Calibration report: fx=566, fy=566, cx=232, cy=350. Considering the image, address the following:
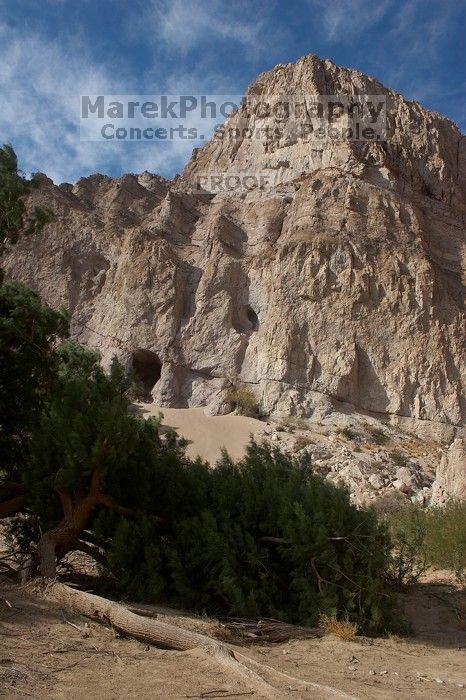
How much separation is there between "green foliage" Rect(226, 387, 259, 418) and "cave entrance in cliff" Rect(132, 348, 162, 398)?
15.9ft

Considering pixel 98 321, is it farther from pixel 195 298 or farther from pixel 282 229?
pixel 282 229

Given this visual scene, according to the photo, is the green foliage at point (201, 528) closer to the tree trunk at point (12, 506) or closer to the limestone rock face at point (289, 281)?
the tree trunk at point (12, 506)

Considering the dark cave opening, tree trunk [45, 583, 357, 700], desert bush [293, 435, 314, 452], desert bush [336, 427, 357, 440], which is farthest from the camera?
the dark cave opening

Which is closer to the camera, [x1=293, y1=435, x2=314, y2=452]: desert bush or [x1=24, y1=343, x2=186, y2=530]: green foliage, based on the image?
[x1=24, y1=343, x2=186, y2=530]: green foliage

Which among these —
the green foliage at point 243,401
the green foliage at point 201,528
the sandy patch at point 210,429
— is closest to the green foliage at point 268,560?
the green foliage at point 201,528

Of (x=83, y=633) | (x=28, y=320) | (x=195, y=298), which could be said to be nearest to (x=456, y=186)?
(x=195, y=298)

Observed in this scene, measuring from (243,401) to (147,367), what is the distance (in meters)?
7.31

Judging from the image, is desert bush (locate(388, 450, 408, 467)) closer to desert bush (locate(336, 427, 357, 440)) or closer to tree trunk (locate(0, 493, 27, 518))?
desert bush (locate(336, 427, 357, 440))

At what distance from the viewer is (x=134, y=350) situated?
31.3m

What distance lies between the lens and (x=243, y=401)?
93.0 ft

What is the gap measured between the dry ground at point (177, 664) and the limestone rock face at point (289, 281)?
2266cm

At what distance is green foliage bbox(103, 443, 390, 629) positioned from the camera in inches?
246

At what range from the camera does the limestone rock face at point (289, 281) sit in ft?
96.2

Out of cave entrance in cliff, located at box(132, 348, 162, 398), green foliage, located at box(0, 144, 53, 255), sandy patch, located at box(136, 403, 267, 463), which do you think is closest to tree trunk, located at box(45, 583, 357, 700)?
green foliage, located at box(0, 144, 53, 255)
